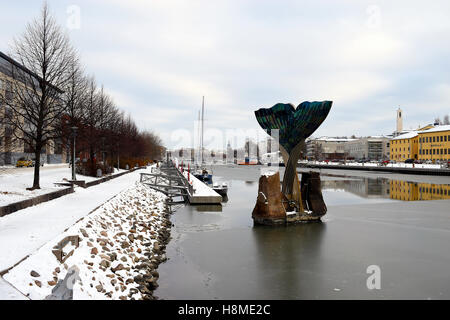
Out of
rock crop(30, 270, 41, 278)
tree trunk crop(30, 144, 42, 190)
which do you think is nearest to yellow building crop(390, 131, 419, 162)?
tree trunk crop(30, 144, 42, 190)

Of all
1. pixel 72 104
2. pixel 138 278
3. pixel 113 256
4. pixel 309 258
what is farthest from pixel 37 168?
pixel 309 258

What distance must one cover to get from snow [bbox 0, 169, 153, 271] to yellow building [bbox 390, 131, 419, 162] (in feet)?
360

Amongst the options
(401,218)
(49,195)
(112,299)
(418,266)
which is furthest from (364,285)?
(49,195)

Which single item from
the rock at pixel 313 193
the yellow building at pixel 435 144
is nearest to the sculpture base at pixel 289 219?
the rock at pixel 313 193

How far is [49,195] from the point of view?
16.4 metres

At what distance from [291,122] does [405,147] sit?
108035 mm

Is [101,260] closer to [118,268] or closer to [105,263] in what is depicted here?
[105,263]

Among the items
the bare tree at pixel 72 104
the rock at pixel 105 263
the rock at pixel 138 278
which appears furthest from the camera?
the bare tree at pixel 72 104

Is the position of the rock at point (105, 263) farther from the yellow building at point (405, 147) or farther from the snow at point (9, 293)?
the yellow building at point (405, 147)

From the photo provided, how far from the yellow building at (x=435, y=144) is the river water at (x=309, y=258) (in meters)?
82.1

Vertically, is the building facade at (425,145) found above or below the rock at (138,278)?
above

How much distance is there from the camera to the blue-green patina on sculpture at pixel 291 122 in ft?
48.9
